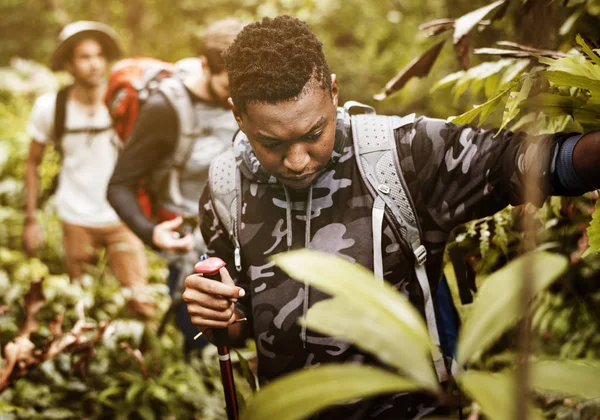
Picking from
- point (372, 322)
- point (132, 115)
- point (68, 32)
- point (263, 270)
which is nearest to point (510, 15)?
point (263, 270)

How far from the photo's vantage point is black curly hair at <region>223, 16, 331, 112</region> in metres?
1.53

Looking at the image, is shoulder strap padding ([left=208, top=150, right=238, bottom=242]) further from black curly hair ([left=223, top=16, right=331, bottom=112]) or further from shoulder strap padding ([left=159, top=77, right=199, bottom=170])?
shoulder strap padding ([left=159, top=77, right=199, bottom=170])

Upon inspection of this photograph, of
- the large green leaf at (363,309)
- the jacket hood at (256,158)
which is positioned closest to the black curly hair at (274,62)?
the jacket hood at (256,158)

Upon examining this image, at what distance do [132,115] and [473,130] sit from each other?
282cm

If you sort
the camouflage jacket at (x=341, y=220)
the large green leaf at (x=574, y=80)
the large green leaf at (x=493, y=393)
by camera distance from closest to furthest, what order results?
the large green leaf at (x=493, y=393) → the large green leaf at (x=574, y=80) → the camouflage jacket at (x=341, y=220)

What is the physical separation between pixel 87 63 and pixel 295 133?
4.10 meters

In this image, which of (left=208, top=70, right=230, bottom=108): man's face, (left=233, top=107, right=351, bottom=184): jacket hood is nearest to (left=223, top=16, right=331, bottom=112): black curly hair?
(left=233, top=107, right=351, bottom=184): jacket hood

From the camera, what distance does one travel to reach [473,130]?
162 centimetres

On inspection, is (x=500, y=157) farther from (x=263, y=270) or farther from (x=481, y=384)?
(x=481, y=384)

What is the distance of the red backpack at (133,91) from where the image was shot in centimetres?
367

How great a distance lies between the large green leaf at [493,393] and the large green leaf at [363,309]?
0.06m

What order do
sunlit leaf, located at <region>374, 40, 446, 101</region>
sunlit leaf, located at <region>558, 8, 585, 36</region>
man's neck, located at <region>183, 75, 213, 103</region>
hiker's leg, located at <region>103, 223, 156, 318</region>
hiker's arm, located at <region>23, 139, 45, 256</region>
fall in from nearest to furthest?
sunlit leaf, located at <region>558, 8, 585, 36</region> → sunlit leaf, located at <region>374, 40, 446, 101</region> → man's neck, located at <region>183, 75, 213, 103</region> → hiker's leg, located at <region>103, 223, 156, 318</region> → hiker's arm, located at <region>23, 139, 45, 256</region>

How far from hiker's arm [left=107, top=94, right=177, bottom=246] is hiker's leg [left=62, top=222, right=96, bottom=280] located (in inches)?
80.0

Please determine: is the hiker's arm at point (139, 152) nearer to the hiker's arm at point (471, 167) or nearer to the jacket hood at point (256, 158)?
the jacket hood at point (256, 158)
